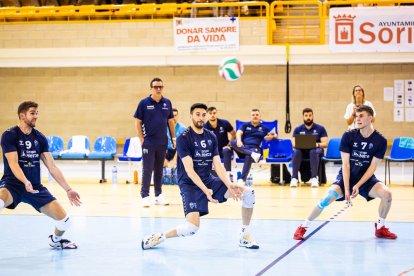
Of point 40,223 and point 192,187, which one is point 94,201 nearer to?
point 40,223

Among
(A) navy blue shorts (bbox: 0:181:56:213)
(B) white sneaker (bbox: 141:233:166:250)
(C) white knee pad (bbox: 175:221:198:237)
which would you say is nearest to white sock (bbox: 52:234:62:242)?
(A) navy blue shorts (bbox: 0:181:56:213)

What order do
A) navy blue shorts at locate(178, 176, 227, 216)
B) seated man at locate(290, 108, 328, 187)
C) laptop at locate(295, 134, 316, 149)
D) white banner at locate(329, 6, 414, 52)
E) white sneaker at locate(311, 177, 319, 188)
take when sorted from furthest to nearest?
white banner at locate(329, 6, 414, 52) → laptop at locate(295, 134, 316, 149) → seated man at locate(290, 108, 328, 187) → white sneaker at locate(311, 177, 319, 188) → navy blue shorts at locate(178, 176, 227, 216)

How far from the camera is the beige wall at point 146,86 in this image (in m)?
19.2

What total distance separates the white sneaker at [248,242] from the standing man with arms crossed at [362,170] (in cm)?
74

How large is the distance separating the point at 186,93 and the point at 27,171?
1292cm

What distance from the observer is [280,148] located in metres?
15.0

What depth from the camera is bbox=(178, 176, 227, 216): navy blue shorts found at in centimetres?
733

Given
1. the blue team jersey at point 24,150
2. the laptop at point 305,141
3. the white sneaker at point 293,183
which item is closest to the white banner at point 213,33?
the laptop at point 305,141

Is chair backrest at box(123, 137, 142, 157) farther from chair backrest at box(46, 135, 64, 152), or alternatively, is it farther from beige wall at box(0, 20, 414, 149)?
beige wall at box(0, 20, 414, 149)

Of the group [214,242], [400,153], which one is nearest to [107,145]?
[400,153]

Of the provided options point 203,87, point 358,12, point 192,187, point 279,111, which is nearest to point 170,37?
point 203,87

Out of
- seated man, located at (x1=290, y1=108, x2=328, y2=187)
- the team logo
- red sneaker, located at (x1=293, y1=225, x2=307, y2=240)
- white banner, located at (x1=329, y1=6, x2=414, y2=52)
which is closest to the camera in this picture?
red sneaker, located at (x1=293, y1=225, x2=307, y2=240)

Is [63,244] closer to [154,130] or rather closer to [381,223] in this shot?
[381,223]

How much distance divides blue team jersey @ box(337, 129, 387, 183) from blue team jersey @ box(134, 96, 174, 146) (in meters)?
3.80
